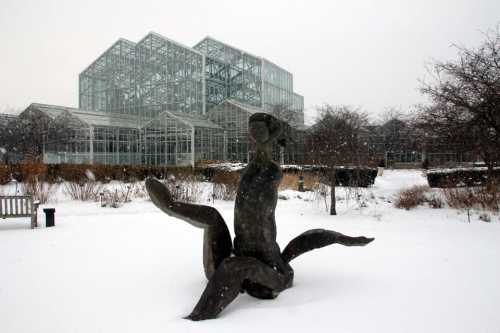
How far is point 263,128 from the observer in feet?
11.5

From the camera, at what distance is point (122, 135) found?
Result: 30391mm

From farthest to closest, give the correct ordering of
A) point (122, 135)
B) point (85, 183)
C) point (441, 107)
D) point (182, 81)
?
point (182, 81), point (122, 135), point (85, 183), point (441, 107)

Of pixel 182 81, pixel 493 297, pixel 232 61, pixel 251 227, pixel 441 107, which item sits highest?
pixel 232 61

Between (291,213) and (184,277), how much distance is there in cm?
563

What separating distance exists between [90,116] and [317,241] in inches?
1203

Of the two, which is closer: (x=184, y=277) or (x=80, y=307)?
(x=80, y=307)

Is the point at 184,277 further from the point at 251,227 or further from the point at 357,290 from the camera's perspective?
the point at 357,290

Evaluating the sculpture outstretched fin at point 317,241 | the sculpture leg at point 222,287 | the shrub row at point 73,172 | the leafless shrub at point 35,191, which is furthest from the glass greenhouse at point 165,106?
the sculpture leg at point 222,287

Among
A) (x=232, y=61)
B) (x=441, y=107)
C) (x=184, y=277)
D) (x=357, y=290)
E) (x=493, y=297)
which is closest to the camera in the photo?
(x=493, y=297)

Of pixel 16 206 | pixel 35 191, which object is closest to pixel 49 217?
pixel 16 206

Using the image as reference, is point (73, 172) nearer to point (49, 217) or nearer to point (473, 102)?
point (49, 217)

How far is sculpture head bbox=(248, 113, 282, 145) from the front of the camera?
138 inches

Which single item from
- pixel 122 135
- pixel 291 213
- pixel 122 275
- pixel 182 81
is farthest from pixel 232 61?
pixel 122 275

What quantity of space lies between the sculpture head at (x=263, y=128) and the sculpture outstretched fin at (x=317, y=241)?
1.23m
